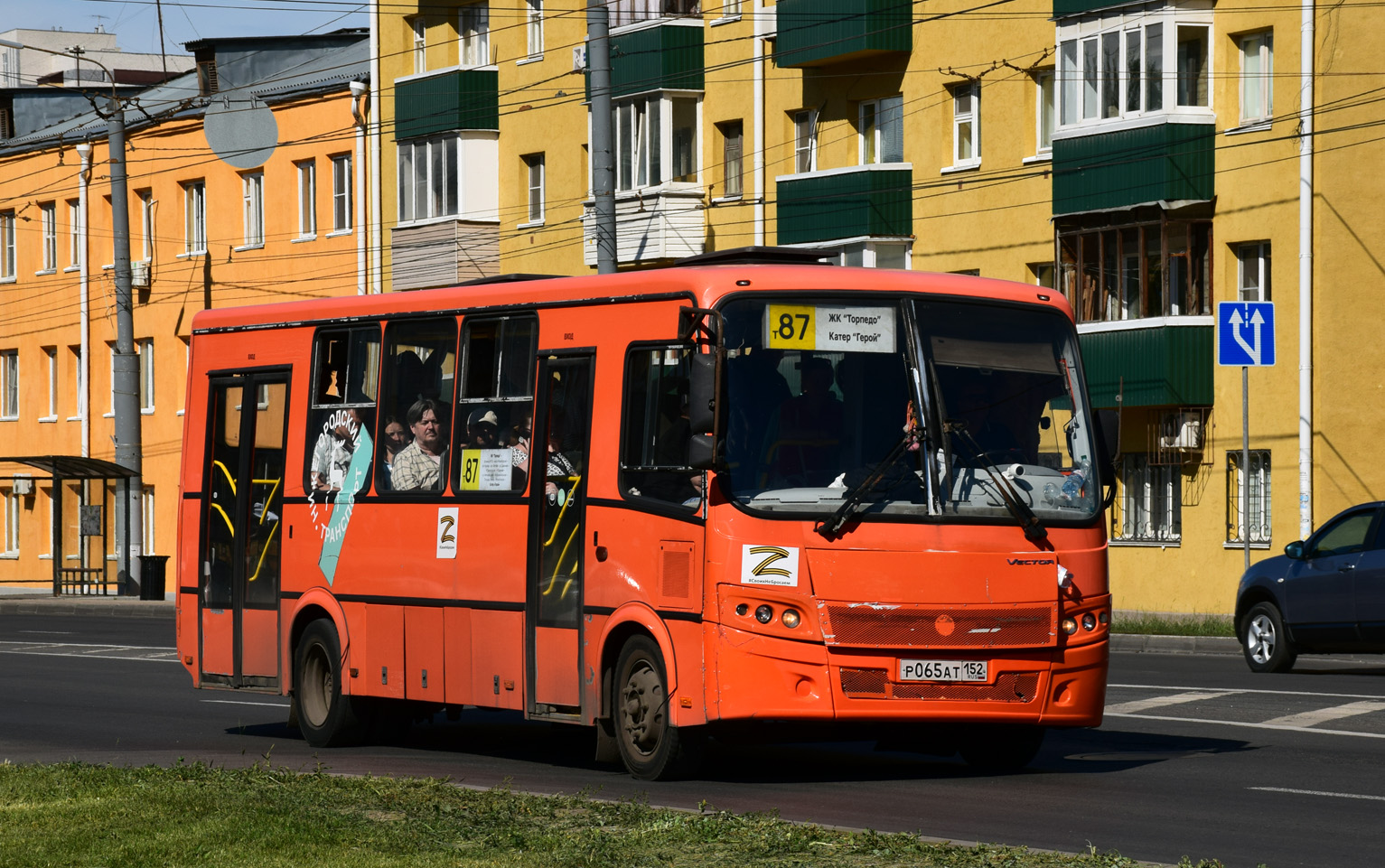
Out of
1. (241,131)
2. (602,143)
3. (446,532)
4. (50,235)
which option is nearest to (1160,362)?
(602,143)

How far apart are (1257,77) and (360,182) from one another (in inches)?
945

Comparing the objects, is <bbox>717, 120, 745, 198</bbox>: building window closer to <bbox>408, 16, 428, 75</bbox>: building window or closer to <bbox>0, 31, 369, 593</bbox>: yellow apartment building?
<bbox>408, 16, 428, 75</bbox>: building window

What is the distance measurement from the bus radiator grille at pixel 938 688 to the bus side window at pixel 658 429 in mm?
1284

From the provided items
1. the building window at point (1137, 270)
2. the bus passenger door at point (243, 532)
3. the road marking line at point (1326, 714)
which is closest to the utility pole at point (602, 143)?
the building window at point (1137, 270)

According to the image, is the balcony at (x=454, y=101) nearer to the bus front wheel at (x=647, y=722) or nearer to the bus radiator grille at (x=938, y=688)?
the bus front wheel at (x=647, y=722)

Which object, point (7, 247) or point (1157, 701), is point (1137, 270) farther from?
point (7, 247)

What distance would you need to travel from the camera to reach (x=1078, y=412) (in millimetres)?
13352

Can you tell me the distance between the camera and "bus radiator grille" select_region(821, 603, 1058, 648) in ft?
40.7

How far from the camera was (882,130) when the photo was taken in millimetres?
41031

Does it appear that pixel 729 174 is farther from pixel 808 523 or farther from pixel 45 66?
pixel 45 66

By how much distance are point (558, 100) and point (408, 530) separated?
33807mm

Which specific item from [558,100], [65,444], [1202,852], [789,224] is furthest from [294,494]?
[65,444]

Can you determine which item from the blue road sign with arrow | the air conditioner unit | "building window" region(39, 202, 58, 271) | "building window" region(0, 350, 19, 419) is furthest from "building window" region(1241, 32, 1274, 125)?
"building window" region(0, 350, 19, 419)

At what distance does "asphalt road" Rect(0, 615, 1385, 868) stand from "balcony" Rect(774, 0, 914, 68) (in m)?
19.2
